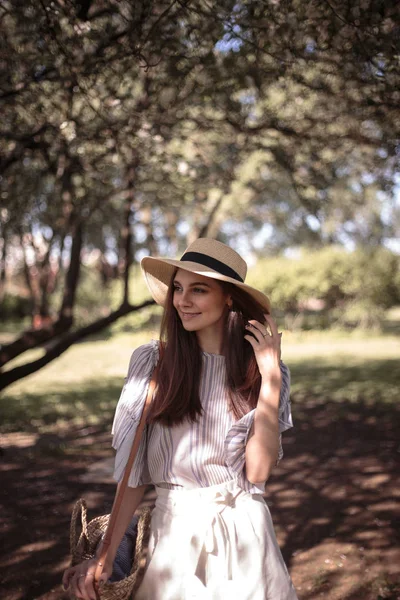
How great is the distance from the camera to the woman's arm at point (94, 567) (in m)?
1.93

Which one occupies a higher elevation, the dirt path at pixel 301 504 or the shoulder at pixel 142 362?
the shoulder at pixel 142 362

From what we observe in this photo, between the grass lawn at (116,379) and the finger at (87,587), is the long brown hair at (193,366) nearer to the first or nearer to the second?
the finger at (87,587)

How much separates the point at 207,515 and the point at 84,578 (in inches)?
17.5

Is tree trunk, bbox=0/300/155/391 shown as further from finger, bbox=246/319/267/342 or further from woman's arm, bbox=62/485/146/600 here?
woman's arm, bbox=62/485/146/600

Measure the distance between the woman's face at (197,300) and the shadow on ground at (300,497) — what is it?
2.25 m

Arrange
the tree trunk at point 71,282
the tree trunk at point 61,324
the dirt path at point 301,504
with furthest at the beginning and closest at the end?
1. the tree trunk at point 71,282
2. the tree trunk at point 61,324
3. the dirt path at point 301,504

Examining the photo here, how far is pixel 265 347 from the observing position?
2.11 m

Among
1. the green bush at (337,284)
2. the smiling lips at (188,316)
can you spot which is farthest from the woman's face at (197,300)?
the green bush at (337,284)

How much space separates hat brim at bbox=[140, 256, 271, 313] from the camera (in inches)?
85.7

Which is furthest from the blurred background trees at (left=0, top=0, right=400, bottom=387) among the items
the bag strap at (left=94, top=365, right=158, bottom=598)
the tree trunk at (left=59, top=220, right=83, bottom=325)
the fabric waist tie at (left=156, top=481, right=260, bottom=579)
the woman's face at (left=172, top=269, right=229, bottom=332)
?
the fabric waist tie at (left=156, top=481, right=260, bottom=579)

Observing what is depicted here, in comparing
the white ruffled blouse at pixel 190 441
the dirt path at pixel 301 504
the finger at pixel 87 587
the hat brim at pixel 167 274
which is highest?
the hat brim at pixel 167 274

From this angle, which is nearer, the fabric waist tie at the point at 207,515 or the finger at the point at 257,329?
the fabric waist tie at the point at 207,515

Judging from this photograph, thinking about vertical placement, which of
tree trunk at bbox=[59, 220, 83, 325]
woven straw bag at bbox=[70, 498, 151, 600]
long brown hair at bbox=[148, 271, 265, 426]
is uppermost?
tree trunk at bbox=[59, 220, 83, 325]

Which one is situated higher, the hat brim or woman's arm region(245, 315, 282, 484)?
the hat brim
